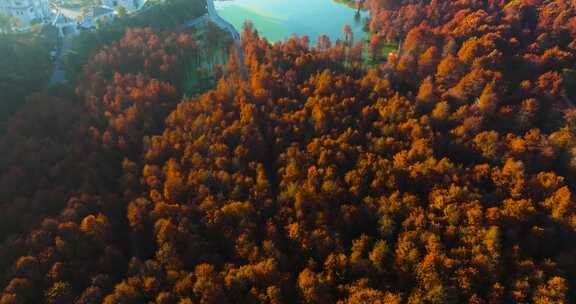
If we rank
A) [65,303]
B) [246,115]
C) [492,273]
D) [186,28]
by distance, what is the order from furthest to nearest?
[186,28] < [246,115] < [492,273] < [65,303]

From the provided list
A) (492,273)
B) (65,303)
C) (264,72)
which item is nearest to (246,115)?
(264,72)

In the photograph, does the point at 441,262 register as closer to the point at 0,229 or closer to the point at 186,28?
the point at 0,229

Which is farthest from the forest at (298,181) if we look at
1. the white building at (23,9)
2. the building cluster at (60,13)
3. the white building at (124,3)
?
the white building at (23,9)

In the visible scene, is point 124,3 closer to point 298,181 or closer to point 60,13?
point 60,13

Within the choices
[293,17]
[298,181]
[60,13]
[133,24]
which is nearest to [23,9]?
[60,13]

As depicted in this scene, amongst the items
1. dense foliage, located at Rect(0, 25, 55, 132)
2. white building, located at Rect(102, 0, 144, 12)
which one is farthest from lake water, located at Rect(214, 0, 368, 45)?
dense foliage, located at Rect(0, 25, 55, 132)

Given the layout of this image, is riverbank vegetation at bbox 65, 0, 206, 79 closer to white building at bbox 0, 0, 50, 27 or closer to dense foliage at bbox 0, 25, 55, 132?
dense foliage at bbox 0, 25, 55, 132

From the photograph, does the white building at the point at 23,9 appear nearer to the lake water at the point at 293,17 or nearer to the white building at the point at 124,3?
the white building at the point at 124,3
